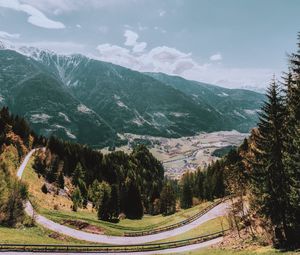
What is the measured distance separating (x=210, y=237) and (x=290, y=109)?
3875cm

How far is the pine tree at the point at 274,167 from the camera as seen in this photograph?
44062mm

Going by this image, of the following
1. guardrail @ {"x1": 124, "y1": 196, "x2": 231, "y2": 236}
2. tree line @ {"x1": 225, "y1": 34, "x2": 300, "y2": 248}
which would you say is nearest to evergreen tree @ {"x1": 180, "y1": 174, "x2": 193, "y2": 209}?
guardrail @ {"x1": 124, "y1": 196, "x2": 231, "y2": 236}

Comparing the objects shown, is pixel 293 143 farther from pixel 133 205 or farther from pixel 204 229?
pixel 133 205

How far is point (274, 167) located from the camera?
1750 inches

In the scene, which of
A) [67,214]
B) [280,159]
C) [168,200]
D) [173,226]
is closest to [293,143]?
[280,159]

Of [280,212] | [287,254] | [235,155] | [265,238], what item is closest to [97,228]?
[265,238]

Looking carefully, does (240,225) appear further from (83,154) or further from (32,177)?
(83,154)

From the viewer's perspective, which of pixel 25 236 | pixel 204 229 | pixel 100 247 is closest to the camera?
pixel 25 236

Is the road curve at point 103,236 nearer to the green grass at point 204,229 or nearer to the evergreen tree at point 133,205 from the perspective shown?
the green grass at point 204,229

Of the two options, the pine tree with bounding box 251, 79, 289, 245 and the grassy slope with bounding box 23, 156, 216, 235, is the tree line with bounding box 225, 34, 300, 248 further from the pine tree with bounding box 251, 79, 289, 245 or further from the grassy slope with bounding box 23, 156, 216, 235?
the grassy slope with bounding box 23, 156, 216, 235

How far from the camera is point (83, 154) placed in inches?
7131

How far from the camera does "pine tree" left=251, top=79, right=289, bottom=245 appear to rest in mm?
44062

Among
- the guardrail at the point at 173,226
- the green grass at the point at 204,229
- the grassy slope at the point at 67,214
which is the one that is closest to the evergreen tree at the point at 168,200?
the grassy slope at the point at 67,214

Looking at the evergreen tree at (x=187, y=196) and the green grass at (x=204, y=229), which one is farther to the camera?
the evergreen tree at (x=187, y=196)
